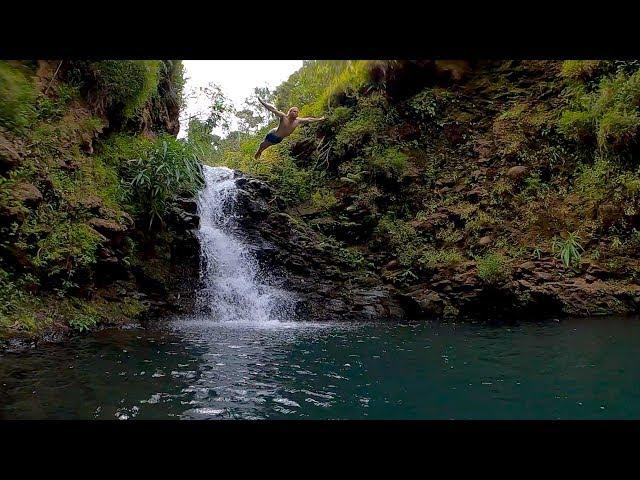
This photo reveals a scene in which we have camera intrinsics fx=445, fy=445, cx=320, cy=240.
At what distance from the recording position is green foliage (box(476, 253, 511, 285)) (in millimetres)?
9094

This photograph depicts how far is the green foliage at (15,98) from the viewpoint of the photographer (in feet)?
22.7

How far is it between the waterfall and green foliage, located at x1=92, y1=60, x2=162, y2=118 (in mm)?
3010

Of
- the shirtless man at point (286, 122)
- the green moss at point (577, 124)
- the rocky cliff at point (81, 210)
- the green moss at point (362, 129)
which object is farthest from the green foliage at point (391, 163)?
the rocky cliff at point (81, 210)

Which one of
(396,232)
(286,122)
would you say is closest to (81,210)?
(286,122)

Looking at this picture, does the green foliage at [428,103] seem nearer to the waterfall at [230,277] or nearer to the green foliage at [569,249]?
the green foliage at [569,249]

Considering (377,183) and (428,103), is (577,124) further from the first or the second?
(377,183)

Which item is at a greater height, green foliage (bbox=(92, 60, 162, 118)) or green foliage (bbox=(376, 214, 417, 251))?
green foliage (bbox=(92, 60, 162, 118))

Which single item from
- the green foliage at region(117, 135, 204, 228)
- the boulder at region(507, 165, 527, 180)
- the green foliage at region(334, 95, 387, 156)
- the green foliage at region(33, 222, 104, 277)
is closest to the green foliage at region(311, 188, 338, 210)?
the green foliage at region(334, 95, 387, 156)

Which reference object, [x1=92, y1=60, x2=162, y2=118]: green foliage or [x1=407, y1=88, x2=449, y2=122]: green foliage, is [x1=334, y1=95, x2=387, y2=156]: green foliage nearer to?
[x1=407, y1=88, x2=449, y2=122]: green foliage

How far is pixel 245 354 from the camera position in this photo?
5648 millimetres

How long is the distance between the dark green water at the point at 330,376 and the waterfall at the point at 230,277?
250cm

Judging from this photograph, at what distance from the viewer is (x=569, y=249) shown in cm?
911

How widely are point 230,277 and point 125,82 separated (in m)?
4.77
